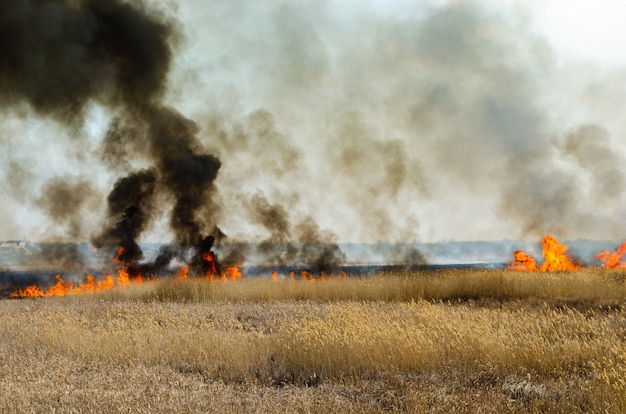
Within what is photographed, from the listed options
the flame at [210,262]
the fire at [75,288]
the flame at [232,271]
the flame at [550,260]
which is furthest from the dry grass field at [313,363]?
the flame at [210,262]

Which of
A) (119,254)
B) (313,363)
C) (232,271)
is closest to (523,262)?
(232,271)

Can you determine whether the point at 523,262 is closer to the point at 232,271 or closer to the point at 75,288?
the point at 232,271

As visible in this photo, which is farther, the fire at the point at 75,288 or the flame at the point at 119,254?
→ the flame at the point at 119,254

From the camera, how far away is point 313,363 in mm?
9383

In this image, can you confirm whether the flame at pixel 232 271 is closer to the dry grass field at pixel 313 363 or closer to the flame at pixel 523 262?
the dry grass field at pixel 313 363

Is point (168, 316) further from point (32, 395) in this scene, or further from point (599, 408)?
point (599, 408)

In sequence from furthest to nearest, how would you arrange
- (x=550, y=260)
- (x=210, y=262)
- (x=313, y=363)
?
(x=210, y=262), (x=550, y=260), (x=313, y=363)

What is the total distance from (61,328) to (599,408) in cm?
1134

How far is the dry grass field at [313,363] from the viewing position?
7.05 metres

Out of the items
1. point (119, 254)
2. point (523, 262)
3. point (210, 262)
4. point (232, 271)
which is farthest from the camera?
point (210, 262)

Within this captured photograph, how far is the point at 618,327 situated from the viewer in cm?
1212

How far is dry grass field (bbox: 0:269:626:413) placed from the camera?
7.05 metres

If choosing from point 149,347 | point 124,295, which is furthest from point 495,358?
point 124,295

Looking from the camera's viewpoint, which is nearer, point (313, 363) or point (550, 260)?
point (313, 363)
